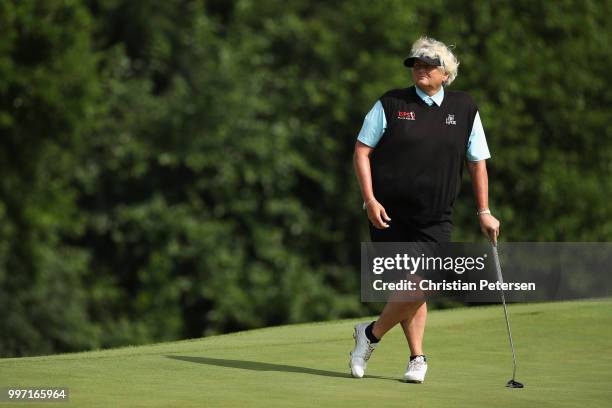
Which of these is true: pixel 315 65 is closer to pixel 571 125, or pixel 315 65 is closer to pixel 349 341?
pixel 571 125

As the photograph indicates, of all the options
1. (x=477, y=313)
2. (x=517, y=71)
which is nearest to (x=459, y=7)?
(x=517, y=71)

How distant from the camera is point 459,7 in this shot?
92.8 feet

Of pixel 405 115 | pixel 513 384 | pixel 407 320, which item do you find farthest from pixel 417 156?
pixel 513 384

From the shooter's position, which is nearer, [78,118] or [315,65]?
[78,118]

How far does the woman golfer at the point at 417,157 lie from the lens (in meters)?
7.61

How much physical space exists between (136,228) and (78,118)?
3275 mm

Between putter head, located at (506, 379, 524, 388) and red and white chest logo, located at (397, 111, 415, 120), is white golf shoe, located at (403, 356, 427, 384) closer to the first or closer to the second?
putter head, located at (506, 379, 524, 388)

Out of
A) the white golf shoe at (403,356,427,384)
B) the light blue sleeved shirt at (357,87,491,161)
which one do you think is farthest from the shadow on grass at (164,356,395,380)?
the light blue sleeved shirt at (357,87,491,161)

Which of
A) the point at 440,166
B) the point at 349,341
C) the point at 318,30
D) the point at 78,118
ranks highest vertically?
the point at 318,30

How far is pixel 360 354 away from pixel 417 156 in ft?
3.67

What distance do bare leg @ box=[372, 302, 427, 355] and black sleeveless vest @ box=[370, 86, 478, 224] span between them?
464mm

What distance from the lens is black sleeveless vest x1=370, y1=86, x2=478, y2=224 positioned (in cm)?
762

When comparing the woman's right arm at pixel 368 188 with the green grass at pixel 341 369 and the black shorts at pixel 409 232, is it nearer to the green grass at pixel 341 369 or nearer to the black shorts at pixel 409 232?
the black shorts at pixel 409 232

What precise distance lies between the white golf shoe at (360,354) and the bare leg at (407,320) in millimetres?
72
